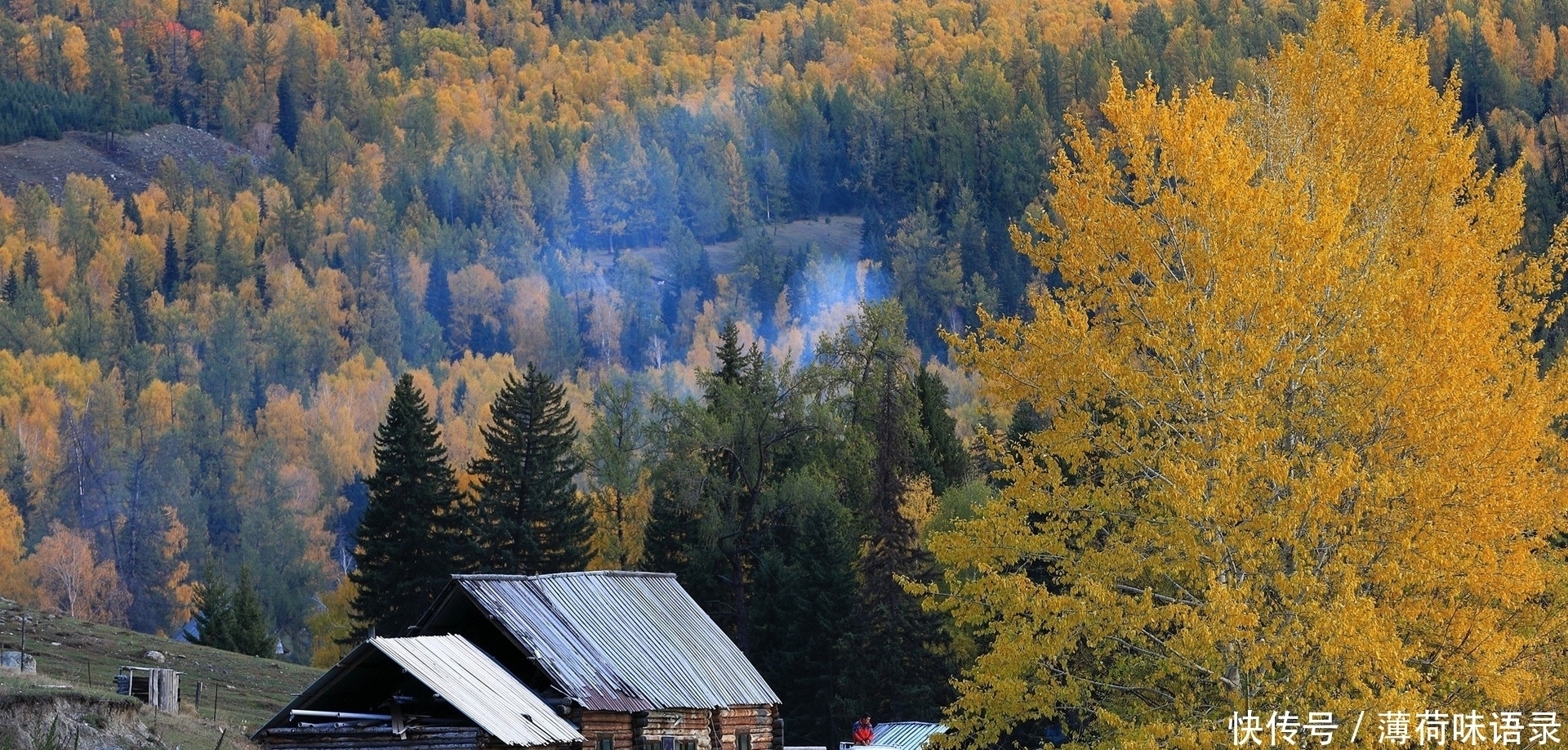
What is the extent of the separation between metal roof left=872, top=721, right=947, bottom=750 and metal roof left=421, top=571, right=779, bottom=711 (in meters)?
8.17

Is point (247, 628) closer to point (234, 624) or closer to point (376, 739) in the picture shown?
point (234, 624)

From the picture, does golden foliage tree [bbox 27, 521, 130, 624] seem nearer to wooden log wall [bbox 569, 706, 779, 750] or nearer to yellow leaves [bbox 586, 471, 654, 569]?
yellow leaves [bbox 586, 471, 654, 569]

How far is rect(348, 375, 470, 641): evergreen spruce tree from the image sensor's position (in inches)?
2719

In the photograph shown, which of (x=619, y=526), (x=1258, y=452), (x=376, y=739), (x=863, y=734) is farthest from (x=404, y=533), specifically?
(x=1258, y=452)

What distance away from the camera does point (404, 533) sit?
70.2 metres

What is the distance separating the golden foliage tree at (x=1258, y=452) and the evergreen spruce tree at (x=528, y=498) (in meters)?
45.7

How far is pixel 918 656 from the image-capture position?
64.6 meters

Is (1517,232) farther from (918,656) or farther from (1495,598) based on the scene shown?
(918,656)

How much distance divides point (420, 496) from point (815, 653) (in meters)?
15.9

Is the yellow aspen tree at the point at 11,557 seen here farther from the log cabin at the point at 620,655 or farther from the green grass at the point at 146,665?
the log cabin at the point at 620,655

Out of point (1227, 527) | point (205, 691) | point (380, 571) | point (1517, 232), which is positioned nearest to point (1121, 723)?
point (1227, 527)

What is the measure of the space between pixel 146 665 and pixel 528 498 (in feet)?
73.9

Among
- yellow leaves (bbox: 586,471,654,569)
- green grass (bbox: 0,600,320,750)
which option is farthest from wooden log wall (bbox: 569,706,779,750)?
yellow leaves (bbox: 586,471,654,569)

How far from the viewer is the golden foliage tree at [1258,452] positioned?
23422mm
